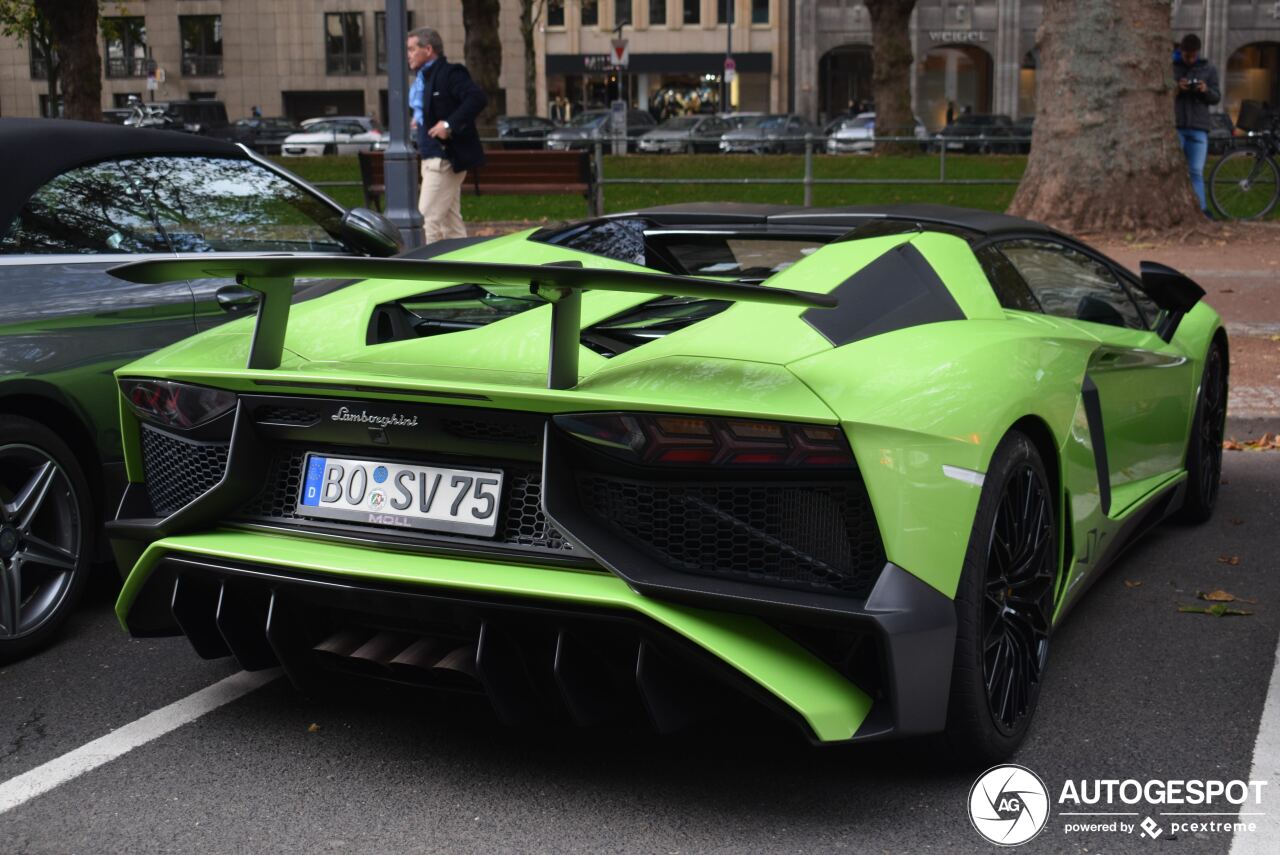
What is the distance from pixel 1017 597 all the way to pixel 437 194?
32.2 ft

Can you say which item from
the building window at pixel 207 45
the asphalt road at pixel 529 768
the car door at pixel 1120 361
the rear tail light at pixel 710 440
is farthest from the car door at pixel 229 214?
the building window at pixel 207 45

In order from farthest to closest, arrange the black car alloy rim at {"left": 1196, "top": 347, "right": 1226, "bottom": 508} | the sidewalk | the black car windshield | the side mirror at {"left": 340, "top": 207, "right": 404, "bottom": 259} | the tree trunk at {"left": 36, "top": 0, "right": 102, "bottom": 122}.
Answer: the black car windshield
the tree trunk at {"left": 36, "top": 0, "right": 102, "bottom": 122}
the sidewalk
the black car alloy rim at {"left": 1196, "top": 347, "right": 1226, "bottom": 508}
the side mirror at {"left": 340, "top": 207, "right": 404, "bottom": 259}

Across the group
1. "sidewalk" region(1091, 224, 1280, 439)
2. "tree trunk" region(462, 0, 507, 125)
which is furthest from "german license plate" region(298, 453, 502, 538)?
"tree trunk" region(462, 0, 507, 125)

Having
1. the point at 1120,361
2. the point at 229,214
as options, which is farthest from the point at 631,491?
the point at 229,214

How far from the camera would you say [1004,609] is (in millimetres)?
3434

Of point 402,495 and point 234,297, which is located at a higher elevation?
point 234,297

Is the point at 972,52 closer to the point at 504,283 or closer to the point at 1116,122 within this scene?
the point at 1116,122

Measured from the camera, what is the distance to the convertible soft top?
4457 millimetres

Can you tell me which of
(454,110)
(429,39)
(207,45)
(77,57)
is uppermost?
(207,45)

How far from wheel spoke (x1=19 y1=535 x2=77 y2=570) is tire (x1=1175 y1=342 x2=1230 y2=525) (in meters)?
3.69

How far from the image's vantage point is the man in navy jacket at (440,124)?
1230 cm

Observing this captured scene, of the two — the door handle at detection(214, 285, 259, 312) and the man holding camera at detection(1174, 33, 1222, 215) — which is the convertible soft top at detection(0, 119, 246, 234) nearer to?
the door handle at detection(214, 285, 259, 312)

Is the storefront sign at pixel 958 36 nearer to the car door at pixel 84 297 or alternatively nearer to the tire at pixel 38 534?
the car door at pixel 84 297

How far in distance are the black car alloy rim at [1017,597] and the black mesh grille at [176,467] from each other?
1.72 metres
